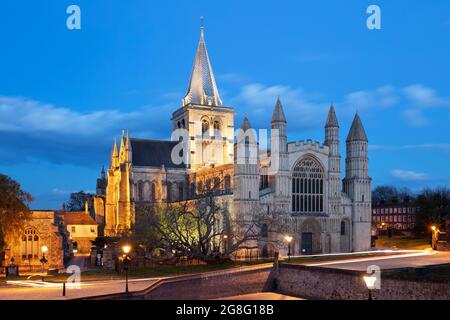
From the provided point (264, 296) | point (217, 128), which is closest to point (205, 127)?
point (217, 128)

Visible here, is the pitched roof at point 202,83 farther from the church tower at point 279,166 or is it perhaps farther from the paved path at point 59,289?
the paved path at point 59,289

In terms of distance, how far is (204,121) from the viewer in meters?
85.6

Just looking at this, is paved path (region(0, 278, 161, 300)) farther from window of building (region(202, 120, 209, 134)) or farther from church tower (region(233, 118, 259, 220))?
window of building (region(202, 120, 209, 134))

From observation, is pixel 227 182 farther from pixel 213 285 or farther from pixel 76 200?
pixel 76 200

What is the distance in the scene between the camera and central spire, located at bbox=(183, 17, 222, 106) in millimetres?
87250

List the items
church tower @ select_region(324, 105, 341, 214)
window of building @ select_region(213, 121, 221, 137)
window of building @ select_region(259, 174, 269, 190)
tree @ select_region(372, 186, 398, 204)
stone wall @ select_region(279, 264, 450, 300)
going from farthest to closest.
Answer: tree @ select_region(372, 186, 398, 204), window of building @ select_region(213, 121, 221, 137), church tower @ select_region(324, 105, 341, 214), window of building @ select_region(259, 174, 269, 190), stone wall @ select_region(279, 264, 450, 300)

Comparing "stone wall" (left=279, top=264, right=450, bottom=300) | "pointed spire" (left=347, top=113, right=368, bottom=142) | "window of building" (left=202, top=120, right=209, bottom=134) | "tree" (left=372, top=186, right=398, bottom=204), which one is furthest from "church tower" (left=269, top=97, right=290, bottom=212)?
"tree" (left=372, top=186, right=398, bottom=204)

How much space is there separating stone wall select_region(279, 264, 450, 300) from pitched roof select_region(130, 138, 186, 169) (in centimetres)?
4179

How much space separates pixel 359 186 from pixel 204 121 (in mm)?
28387
